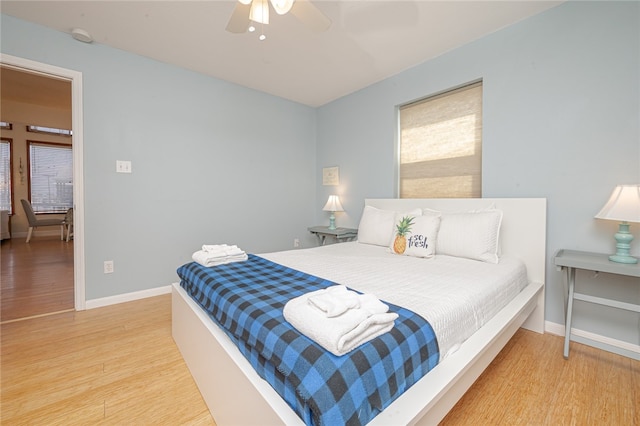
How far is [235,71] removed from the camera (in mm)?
3086

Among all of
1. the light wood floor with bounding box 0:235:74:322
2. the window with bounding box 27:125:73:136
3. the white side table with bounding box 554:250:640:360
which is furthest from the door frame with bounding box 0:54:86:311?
the window with bounding box 27:125:73:136

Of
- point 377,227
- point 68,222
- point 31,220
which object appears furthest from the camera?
point 68,222

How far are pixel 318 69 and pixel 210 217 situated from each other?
7.13 ft

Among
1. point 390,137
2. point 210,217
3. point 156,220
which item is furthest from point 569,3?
point 156,220

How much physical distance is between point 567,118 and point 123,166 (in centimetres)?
395

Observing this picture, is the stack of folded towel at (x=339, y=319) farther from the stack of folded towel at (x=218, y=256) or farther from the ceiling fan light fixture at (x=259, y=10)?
the ceiling fan light fixture at (x=259, y=10)

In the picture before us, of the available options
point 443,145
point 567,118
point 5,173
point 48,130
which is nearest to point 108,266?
point 443,145

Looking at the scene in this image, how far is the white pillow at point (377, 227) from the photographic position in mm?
2676

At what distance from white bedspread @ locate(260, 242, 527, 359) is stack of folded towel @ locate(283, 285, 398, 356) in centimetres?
28

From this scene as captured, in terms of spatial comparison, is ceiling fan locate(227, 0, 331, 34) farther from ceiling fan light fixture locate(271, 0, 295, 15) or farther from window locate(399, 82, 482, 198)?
window locate(399, 82, 482, 198)

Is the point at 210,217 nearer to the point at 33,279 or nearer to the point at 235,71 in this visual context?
the point at 235,71

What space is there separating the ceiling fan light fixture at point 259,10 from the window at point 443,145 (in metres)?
2.03

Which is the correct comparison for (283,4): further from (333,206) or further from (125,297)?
(125,297)

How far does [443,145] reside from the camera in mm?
2828
